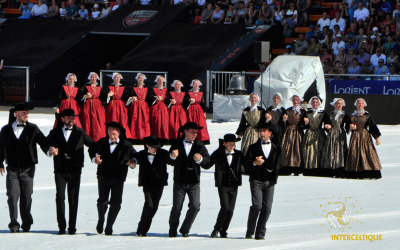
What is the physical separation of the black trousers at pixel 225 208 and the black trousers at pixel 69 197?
1.89 meters

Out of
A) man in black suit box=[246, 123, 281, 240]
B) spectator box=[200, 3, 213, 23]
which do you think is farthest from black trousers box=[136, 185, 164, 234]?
spectator box=[200, 3, 213, 23]

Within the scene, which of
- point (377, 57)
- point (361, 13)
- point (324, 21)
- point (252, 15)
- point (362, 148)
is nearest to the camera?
point (362, 148)

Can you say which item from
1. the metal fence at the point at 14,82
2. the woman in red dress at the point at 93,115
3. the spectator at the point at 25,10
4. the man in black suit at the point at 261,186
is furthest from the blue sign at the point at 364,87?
the man in black suit at the point at 261,186

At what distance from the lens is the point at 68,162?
1270 cm

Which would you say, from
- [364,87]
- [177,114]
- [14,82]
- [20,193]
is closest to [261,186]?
[20,193]

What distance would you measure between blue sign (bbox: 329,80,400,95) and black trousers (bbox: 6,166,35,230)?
1592 centimetres

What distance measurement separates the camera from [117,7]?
1416 inches

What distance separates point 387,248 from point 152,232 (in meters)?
3.17

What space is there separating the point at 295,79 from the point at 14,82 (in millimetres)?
10194

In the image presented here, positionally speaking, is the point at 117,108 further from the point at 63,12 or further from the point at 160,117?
the point at 63,12

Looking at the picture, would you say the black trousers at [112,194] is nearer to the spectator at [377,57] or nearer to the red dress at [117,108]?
the red dress at [117,108]

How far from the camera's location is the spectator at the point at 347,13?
3034 centimetres

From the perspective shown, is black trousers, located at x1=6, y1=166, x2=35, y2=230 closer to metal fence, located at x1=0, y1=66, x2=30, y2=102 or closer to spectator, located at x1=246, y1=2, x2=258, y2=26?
metal fence, located at x1=0, y1=66, x2=30, y2=102

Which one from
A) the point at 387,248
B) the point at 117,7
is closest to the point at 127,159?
the point at 387,248
